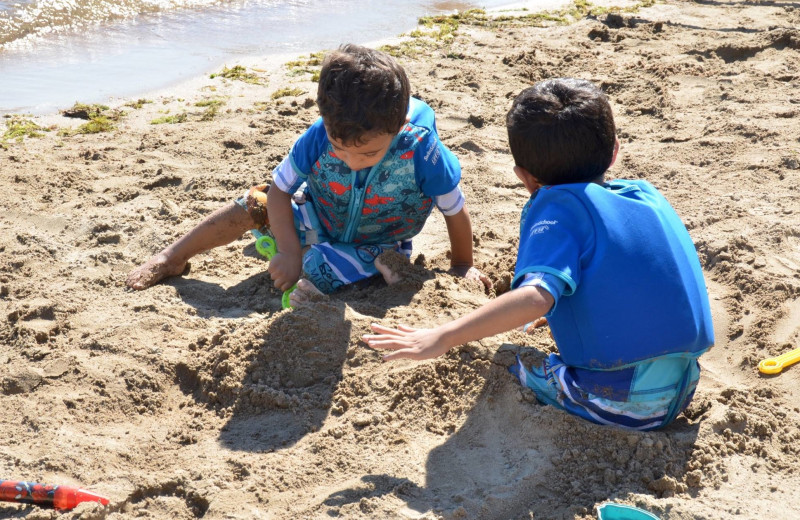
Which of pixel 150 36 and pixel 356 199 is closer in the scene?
pixel 356 199

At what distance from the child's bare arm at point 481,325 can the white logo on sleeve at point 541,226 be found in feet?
0.59

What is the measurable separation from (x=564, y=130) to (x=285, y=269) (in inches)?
57.7

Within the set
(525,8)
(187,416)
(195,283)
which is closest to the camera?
(187,416)

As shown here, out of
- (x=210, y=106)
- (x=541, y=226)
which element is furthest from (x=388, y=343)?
(x=210, y=106)

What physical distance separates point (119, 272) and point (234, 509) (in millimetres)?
1684

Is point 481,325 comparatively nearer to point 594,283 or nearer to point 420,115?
point 594,283

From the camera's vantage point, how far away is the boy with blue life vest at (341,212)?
130 inches

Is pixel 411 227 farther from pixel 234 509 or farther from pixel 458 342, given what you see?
pixel 234 509

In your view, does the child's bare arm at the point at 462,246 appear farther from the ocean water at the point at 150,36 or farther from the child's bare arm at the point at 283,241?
the ocean water at the point at 150,36

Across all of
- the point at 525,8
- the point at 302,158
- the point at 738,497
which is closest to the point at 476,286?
the point at 302,158

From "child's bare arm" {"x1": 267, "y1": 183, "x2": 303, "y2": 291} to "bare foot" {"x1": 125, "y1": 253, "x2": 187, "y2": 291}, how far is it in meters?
0.49

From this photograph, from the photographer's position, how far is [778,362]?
2.73 m

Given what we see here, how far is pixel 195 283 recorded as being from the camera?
3.56 m

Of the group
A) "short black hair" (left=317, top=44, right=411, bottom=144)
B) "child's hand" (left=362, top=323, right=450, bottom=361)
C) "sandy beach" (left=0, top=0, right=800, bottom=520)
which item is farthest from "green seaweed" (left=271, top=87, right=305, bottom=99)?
"child's hand" (left=362, top=323, right=450, bottom=361)
